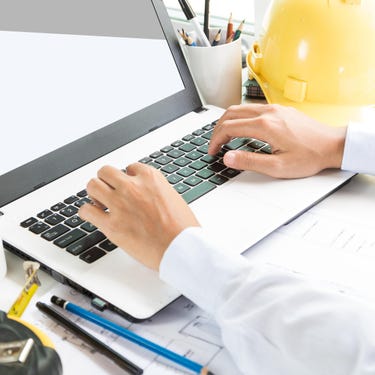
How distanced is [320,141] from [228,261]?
0.32 metres

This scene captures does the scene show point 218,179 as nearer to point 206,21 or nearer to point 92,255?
point 92,255

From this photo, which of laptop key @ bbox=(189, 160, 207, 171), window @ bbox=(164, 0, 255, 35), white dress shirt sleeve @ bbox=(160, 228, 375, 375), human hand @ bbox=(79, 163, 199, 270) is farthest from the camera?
window @ bbox=(164, 0, 255, 35)

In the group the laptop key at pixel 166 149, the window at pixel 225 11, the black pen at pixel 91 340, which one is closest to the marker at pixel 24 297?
the black pen at pixel 91 340

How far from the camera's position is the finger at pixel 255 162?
843 millimetres

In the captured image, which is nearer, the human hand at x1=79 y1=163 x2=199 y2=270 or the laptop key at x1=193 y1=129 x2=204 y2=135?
the human hand at x1=79 y1=163 x2=199 y2=270

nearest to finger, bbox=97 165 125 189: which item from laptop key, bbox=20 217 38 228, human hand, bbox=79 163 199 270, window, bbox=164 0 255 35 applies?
human hand, bbox=79 163 199 270

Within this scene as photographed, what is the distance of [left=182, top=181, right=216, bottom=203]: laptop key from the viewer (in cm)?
81

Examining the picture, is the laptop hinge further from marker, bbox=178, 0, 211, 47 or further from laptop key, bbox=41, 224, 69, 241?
laptop key, bbox=41, 224, 69, 241

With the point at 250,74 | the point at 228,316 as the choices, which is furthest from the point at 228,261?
the point at 250,74

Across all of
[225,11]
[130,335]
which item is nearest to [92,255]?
[130,335]

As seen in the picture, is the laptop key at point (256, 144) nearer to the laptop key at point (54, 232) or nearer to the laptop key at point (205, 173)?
the laptop key at point (205, 173)

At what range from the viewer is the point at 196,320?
65 centimetres

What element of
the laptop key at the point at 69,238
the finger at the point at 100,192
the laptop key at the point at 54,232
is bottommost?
the laptop key at the point at 69,238

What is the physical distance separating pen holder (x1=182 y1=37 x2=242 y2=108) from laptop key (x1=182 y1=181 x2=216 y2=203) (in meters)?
0.29
